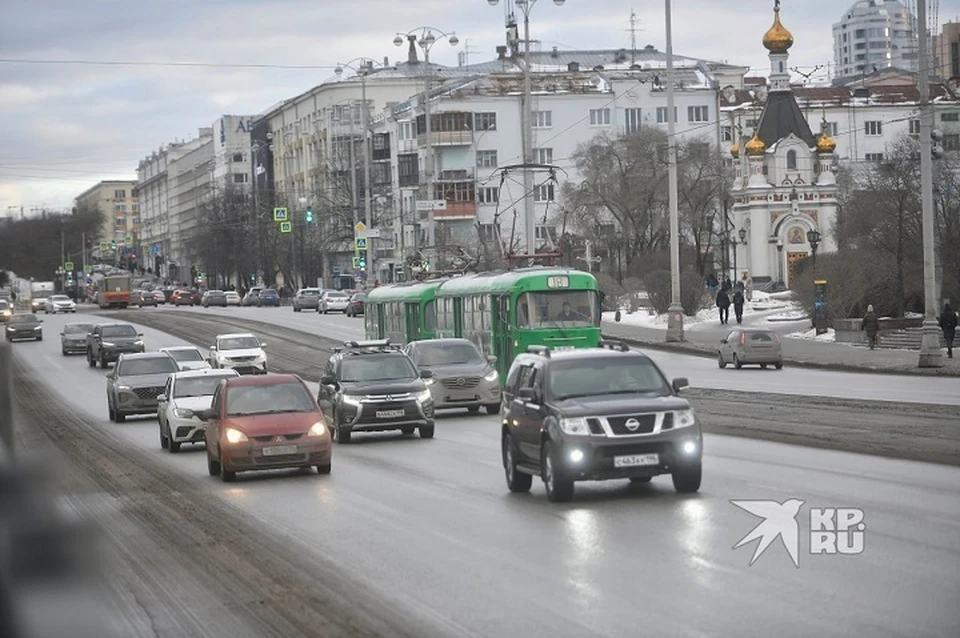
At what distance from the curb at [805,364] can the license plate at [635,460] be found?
27281 millimetres

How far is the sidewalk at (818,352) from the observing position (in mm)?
46613

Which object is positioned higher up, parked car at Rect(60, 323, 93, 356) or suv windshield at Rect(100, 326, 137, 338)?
suv windshield at Rect(100, 326, 137, 338)

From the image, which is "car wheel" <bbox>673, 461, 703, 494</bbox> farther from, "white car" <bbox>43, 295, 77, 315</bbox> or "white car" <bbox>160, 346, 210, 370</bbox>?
"white car" <bbox>43, 295, 77, 315</bbox>

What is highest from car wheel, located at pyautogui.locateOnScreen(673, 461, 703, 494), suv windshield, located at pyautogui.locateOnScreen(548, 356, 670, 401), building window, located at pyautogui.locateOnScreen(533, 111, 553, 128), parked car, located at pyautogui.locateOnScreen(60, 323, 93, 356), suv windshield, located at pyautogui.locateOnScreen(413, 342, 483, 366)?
building window, located at pyautogui.locateOnScreen(533, 111, 553, 128)

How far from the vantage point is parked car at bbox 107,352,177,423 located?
131 feet

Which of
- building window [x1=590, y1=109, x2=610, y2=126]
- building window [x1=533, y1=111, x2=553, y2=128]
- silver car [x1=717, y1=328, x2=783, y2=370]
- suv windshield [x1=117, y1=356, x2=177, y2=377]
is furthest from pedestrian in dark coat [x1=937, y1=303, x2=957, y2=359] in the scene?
building window [x1=590, y1=109, x2=610, y2=126]

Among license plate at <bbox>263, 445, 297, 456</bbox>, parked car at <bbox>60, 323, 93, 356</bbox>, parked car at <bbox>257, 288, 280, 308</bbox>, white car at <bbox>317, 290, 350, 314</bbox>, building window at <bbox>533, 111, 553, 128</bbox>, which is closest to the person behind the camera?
license plate at <bbox>263, 445, 297, 456</bbox>

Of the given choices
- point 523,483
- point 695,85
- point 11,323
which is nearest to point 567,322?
point 523,483

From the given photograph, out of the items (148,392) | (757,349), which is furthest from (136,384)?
(757,349)

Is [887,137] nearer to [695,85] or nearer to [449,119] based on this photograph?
[695,85]

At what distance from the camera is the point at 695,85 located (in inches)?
5305

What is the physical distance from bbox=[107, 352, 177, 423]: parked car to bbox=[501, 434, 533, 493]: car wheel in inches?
884

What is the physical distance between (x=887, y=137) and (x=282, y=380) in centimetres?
13003

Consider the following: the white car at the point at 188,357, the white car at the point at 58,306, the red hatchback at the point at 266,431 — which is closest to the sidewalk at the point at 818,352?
the white car at the point at 188,357
